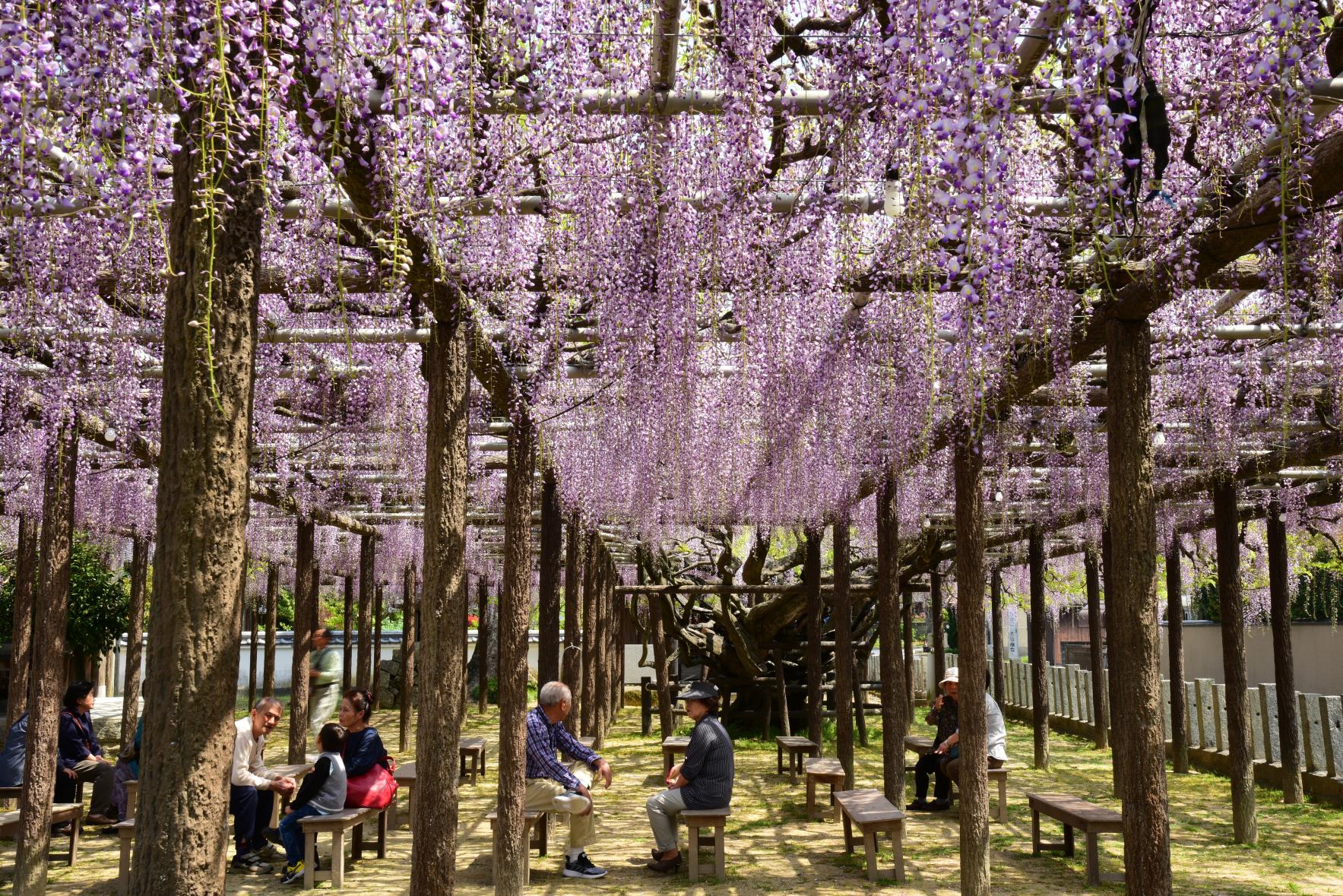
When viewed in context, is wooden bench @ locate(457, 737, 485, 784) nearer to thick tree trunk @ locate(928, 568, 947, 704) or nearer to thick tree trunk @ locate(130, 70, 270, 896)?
thick tree trunk @ locate(928, 568, 947, 704)

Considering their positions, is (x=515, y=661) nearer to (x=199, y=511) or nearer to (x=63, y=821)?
(x=63, y=821)

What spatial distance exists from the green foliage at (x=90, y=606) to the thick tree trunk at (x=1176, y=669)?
13.2m

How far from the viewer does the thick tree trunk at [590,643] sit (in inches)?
508

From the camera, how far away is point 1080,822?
6.85 metres

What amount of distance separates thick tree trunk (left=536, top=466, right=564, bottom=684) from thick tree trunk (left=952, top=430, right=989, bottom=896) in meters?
3.23

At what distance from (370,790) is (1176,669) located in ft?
28.8

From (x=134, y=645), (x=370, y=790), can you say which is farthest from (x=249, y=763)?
(x=134, y=645)

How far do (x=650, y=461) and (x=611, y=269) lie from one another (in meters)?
3.28

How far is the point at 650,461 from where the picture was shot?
8.48 metres

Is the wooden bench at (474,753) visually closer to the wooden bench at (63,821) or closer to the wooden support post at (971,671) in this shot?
the wooden bench at (63,821)

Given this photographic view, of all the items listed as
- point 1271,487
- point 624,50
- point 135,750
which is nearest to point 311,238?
point 624,50

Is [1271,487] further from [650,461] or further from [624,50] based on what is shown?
[624,50]

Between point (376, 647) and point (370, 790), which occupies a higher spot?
point (376, 647)

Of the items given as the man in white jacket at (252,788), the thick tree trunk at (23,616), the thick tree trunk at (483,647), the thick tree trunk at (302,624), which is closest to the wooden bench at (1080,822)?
the man in white jacket at (252,788)
